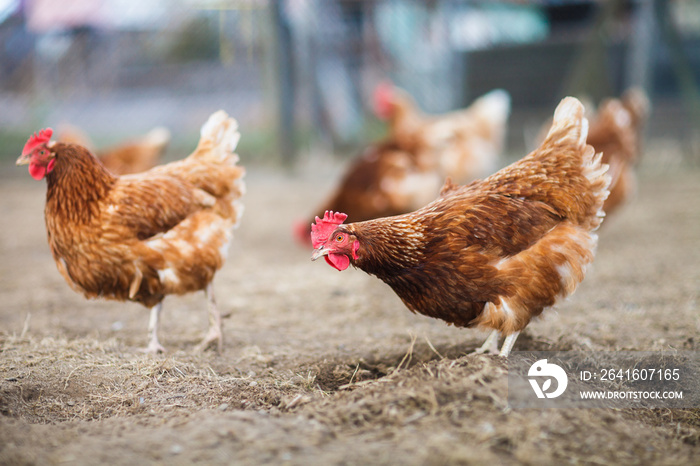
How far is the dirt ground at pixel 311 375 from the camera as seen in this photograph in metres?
1.98

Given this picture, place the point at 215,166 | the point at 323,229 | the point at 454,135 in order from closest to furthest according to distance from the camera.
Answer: the point at 323,229
the point at 215,166
the point at 454,135

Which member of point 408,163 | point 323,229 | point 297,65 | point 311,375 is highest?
point 297,65

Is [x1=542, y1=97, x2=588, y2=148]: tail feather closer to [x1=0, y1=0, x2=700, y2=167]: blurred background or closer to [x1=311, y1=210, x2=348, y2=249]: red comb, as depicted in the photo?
[x1=311, y1=210, x2=348, y2=249]: red comb

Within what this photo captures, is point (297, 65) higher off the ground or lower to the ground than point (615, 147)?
higher

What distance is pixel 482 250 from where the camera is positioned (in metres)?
2.68

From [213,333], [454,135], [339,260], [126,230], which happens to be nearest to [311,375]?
[339,260]

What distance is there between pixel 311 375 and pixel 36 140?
206 centimetres

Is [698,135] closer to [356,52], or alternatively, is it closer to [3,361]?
[356,52]

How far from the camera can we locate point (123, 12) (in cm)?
1133

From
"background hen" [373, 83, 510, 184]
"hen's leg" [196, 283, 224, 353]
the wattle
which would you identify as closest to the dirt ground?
"hen's leg" [196, 283, 224, 353]

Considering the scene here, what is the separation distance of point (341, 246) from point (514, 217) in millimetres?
896

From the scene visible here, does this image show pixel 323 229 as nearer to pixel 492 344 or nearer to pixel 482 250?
pixel 482 250

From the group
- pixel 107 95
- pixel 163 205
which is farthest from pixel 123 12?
pixel 163 205

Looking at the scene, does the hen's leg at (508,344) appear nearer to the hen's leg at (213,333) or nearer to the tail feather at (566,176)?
the tail feather at (566,176)
